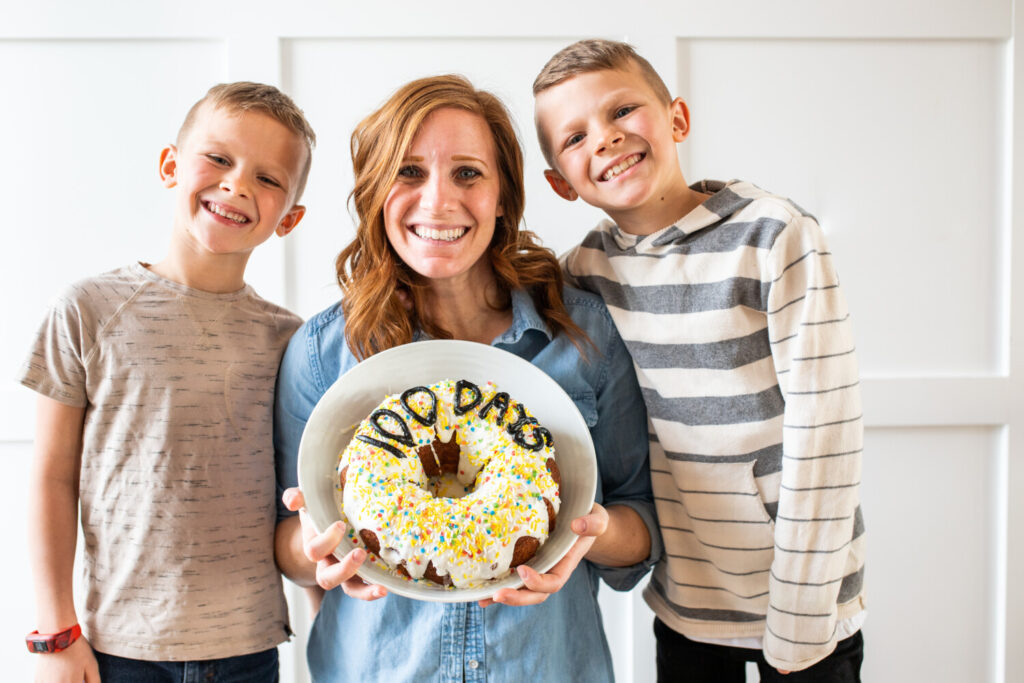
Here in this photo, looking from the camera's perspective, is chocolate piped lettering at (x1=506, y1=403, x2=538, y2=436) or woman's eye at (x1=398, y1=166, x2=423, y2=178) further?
woman's eye at (x1=398, y1=166, x2=423, y2=178)

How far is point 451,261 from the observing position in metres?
1.11

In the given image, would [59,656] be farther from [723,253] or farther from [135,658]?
[723,253]

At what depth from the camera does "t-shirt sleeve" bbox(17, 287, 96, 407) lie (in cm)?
114

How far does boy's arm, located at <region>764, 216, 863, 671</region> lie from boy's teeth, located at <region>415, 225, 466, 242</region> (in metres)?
0.53

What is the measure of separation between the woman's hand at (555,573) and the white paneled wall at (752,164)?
1.14m

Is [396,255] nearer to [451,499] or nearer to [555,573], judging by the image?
[451,499]

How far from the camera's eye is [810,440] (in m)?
1.06

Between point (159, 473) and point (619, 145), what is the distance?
101 centimetres

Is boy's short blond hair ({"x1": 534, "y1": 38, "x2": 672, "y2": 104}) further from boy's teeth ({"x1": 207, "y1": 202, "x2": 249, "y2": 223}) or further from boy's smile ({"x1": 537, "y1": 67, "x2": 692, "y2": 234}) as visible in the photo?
boy's teeth ({"x1": 207, "y1": 202, "x2": 249, "y2": 223})

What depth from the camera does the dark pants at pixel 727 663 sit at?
119 cm

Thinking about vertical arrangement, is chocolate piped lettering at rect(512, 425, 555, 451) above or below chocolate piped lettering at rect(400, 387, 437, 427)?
below

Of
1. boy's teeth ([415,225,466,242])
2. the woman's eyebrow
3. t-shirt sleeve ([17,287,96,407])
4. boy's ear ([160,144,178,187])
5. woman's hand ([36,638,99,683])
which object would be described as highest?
boy's ear ([160,144,178,187])

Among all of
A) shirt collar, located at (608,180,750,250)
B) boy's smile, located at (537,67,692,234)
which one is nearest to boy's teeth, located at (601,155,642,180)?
boy's smile, located at (537,67,692,234)

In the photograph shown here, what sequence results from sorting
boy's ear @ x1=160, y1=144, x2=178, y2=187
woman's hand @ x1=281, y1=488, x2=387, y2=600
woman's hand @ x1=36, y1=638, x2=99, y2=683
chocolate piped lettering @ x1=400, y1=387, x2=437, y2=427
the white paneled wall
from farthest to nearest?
the white paneled wall < boy's ear @ x1=160, y1=144, x2=178, y2=187 < woman's hand @ x1=36, y1=638, x2=99, y2=683 < chocolate piped lettering @ x1=400, y1=387, x2=437, y2=427 < woman's hand @ x1=281, y1=488, x2=387, y2=600
